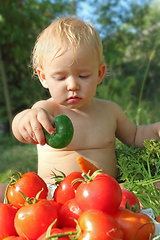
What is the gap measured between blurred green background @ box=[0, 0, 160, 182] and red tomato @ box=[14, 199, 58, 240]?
194 cm

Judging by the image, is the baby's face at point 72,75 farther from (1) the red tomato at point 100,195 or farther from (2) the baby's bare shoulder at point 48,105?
(1) the red tomato at point 100,195

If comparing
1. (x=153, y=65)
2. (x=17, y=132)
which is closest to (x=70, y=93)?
(x=17, y=132)

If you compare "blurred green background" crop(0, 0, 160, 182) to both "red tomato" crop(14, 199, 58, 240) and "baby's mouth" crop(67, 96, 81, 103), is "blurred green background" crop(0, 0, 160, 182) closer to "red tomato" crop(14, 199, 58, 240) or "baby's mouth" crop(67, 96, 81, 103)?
"baby's mouth" crop(67, 96, 81, 103)

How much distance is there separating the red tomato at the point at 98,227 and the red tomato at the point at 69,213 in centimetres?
11

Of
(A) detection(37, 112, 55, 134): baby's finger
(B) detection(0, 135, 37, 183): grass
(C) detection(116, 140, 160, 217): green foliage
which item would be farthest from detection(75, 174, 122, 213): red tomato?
(B) detection(0, 135, 37, 183): grass

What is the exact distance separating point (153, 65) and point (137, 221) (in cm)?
516

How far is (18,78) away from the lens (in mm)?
4430

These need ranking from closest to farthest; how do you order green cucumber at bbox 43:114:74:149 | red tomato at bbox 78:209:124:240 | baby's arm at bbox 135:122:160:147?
red tomato at bbox 78:209:124:240 < green cucumber at bbox 43:114:74:149 < baby's arm at bbox 135:122:160:147

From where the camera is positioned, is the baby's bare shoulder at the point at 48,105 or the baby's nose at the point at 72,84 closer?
the baby's nose at the point at 72,84

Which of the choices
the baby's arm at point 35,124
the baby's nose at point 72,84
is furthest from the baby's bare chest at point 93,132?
the baby's arm at point 35,124

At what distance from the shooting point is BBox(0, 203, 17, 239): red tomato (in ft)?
2.98

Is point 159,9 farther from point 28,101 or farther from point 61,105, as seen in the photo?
point 61,105

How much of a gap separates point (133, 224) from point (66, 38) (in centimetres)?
109

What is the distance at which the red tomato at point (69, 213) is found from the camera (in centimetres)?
90
